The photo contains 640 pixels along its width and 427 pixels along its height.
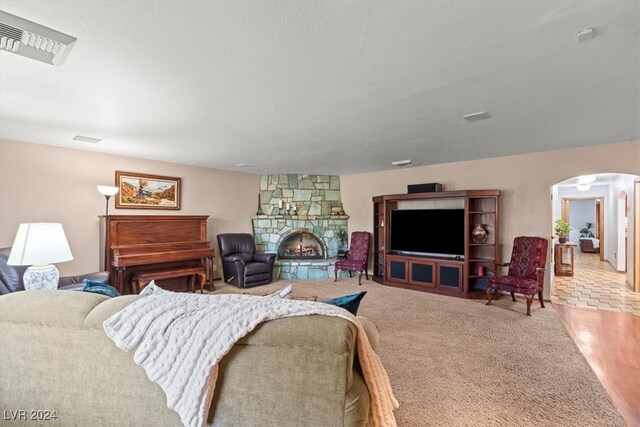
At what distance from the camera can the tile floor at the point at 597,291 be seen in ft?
15.1

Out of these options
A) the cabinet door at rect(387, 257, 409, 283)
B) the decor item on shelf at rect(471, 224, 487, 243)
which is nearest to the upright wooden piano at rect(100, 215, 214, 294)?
the cabinet door at rect(387, 257, 409, 283)

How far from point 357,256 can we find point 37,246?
5135mm

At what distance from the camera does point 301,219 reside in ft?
23.0

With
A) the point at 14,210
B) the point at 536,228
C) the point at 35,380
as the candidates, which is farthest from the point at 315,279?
the point at 35,380

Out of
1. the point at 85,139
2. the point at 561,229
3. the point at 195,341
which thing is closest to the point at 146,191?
the point at 85,139

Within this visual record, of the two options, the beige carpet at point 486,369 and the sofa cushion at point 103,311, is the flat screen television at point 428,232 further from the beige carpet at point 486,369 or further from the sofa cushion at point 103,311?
the sofa cushion at point 103,311

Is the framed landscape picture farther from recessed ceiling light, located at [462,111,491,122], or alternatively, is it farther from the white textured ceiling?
recessed ceiling light, located at [462,111,491,122]

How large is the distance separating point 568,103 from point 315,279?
5124 mm

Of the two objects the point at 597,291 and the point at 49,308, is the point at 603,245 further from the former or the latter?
the point at 49,308

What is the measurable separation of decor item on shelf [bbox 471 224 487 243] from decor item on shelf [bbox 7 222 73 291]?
558 centimetres

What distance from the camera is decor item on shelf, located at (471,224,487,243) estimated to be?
5.28 meters

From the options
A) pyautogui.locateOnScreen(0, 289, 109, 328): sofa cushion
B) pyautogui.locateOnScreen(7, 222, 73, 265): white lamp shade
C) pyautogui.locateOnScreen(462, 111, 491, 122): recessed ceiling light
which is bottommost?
pyautogui.locateOnScreen(0, 289, 109, 328): sofa cushion

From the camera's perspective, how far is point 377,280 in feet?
20.7
